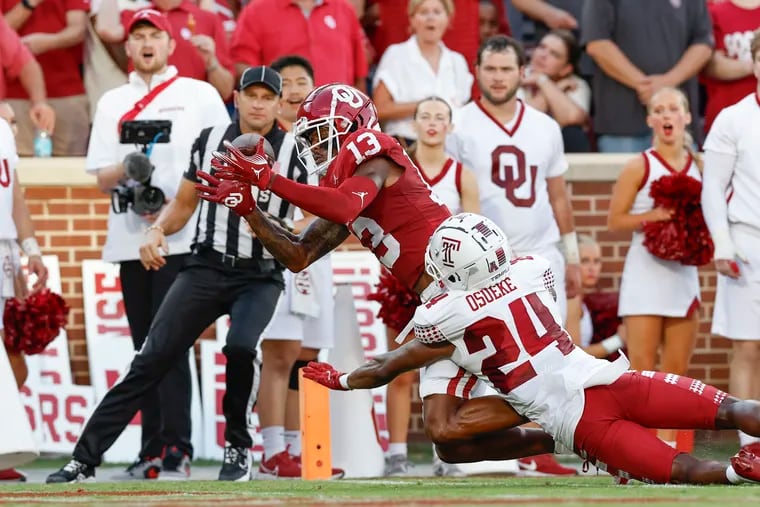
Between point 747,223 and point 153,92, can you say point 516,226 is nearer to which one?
point 747,223

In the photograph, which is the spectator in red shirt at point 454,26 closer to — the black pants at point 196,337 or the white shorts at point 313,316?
the white shorts at point 313,316

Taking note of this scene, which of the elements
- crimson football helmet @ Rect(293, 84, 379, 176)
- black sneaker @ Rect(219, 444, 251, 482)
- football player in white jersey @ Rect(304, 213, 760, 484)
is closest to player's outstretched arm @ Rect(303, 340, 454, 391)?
football player in white jersey @ Rect(304, 213, 760, 484)

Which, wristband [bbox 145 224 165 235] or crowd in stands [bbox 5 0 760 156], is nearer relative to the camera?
wristband [bbox 145 224 165 235]

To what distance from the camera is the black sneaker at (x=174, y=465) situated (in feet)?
30.1

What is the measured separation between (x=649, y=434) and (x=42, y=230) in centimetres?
575

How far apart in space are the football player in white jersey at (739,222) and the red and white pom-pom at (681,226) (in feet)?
1.15

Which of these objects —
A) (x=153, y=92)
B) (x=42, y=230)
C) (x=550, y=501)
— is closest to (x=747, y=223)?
(x=153, y=92)

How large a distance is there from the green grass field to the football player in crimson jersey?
246 mm

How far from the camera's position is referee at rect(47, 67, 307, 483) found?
837 centimetres

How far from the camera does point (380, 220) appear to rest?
718 centimetres

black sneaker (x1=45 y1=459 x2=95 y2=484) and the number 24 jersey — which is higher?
the number 24 jersey

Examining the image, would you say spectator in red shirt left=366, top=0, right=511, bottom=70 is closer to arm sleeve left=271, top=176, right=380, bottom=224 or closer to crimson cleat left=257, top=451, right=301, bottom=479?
crimson cleat left=257, top=451, right=301, bottom=479

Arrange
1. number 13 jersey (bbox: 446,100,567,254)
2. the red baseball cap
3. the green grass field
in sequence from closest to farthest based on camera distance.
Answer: the green grass field, the red baseball cap, number 13 jersey (bbox: 446,100,567,254)

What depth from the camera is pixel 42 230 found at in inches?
441
